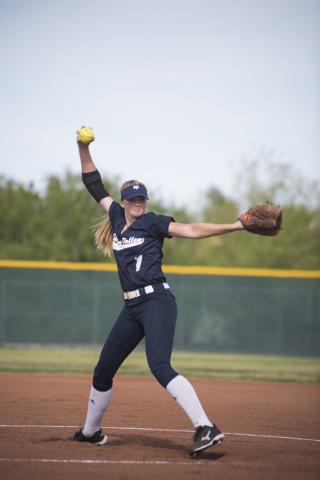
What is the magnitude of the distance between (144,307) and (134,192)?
2.85 ft

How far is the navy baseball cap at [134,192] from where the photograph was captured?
383 cm

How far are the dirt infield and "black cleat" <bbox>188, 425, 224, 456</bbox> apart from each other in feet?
0.45

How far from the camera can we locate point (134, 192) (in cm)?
384

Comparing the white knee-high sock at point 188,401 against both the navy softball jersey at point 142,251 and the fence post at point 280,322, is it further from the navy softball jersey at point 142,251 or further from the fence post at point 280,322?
the fence post at point 280,322

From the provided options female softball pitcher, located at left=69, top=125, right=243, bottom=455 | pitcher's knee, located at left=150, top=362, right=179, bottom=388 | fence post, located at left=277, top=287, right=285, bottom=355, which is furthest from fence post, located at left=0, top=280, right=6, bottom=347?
pitcher's knee, located at left=150, top=362, right=179, bottom=388

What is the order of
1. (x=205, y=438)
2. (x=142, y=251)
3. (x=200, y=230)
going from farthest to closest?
(x=142, y=251) < (x=200, y=230) < (x=205, y=438)

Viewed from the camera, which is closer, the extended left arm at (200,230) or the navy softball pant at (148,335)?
the extended left arm at (200,230)

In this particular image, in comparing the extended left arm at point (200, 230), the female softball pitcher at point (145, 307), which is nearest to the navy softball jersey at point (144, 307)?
the female softball pitcher at point (145, 307)

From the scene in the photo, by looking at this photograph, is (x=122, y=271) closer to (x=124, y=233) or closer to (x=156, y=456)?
(x=124, y=233)

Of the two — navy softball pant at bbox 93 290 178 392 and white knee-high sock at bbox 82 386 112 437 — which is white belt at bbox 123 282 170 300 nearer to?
navy softball pant at bbox 93 290 178 392

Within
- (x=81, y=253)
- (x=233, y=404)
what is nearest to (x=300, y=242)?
(x=81, y=253)

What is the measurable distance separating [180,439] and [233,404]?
8.04ft

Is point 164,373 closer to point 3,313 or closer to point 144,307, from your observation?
point 144,307

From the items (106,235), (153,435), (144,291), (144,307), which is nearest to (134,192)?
(106,235)
